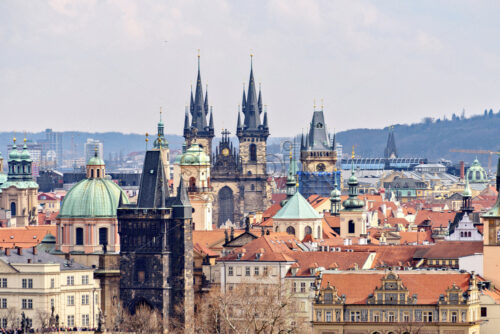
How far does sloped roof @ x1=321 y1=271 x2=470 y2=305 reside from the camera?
110688mm

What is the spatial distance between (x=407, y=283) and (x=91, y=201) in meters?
34.7

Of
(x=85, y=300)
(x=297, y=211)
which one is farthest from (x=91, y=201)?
(x=297, y=211)

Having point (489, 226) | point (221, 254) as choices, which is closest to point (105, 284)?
point (221, 254)

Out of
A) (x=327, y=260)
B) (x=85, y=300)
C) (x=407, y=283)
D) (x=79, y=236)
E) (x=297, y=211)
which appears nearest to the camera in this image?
(x=407, y=283)

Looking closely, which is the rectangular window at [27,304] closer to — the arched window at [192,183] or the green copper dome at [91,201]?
the green copper dome at [91,201]

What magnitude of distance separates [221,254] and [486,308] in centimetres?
3662

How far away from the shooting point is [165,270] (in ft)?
429

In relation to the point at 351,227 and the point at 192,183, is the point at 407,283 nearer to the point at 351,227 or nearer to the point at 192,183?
the point at 351,227

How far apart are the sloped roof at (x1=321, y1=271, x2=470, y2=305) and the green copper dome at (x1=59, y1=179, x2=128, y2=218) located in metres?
29.7

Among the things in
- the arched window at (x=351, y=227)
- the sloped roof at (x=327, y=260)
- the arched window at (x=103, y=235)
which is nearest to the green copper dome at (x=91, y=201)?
the arched window at (x=103, y=235)

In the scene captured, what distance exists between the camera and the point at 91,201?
141 m

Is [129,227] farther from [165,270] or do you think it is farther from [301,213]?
[301,213]

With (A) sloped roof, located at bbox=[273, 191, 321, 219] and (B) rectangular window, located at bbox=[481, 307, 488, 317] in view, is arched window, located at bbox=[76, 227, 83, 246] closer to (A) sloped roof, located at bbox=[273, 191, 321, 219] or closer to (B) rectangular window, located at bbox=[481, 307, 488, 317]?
(A) sloped roof, located at bbox=[273, 191, 321, 219]

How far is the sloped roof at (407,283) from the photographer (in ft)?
363
